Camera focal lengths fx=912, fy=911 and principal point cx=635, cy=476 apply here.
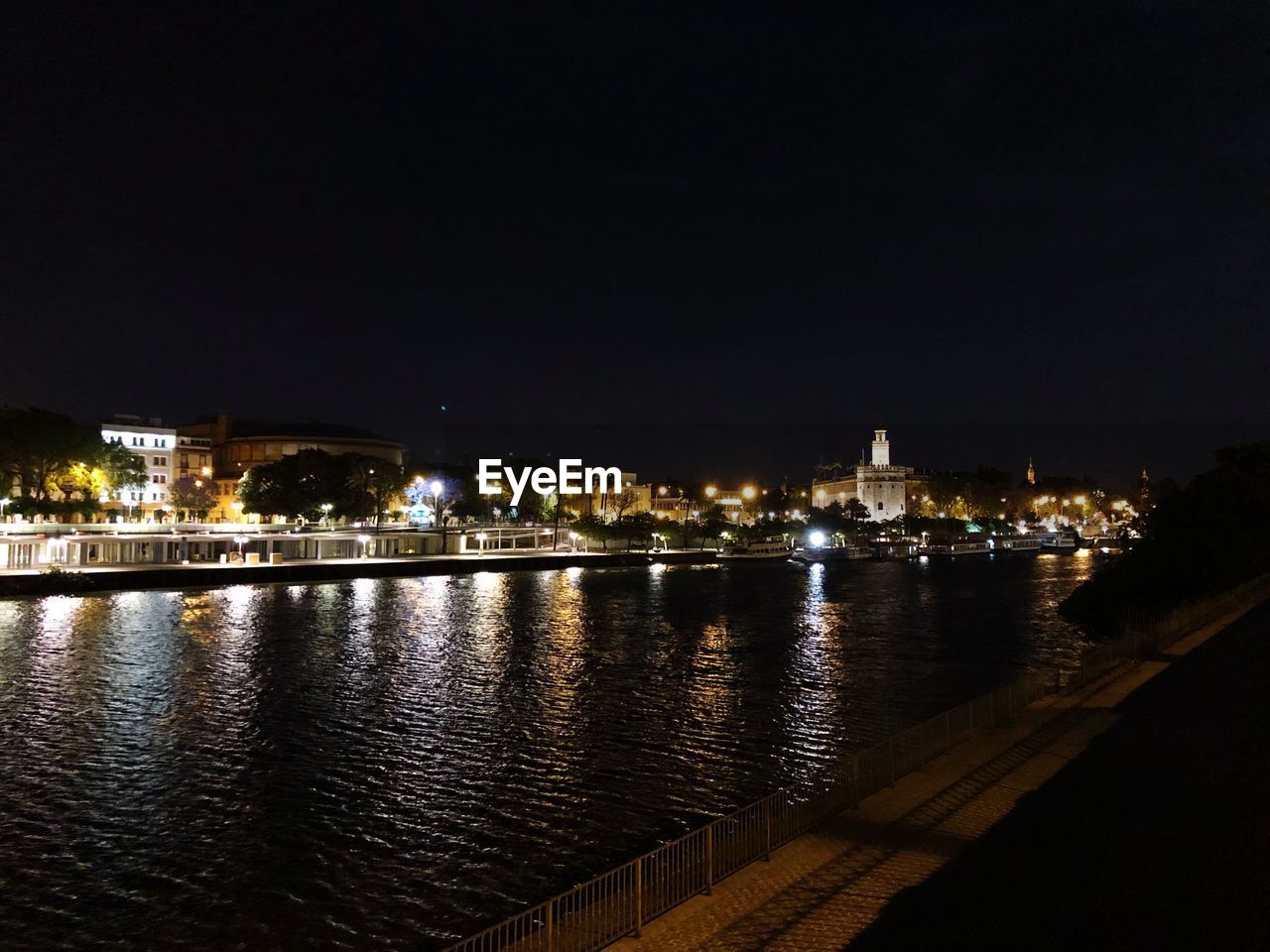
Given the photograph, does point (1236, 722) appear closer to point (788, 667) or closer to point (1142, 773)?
point (1142, 773)

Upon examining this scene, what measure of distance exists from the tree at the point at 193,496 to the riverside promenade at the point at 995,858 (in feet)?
364

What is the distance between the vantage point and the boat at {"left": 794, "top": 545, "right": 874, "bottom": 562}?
404 ft

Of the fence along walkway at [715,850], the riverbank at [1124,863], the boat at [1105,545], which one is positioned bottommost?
the boat at [1105,545]

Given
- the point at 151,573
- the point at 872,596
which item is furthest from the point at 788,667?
the point at 151,573

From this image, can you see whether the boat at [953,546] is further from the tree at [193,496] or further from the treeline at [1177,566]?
the tree at [193,496]

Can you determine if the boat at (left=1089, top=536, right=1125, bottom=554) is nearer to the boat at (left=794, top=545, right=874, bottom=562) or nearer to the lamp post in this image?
the boat at (left=794, top=545, right=874, bottom=562)

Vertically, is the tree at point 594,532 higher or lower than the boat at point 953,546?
higher

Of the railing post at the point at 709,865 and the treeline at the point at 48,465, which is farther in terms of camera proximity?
the treeline at the point at 48,465

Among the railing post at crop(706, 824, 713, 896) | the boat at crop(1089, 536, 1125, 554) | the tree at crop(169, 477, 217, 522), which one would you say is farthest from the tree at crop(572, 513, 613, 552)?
the railing post at crop(706, 824, 713, 896)

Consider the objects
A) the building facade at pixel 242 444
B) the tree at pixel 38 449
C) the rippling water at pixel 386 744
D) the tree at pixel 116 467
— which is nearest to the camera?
the rippling water at pixel 386 744

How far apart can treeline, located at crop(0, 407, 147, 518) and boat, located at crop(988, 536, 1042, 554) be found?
128m

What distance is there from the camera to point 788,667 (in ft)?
118

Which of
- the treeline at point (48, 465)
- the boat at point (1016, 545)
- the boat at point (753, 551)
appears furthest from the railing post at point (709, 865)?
the boat at point (1016, 545)

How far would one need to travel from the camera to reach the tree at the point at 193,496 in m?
112
